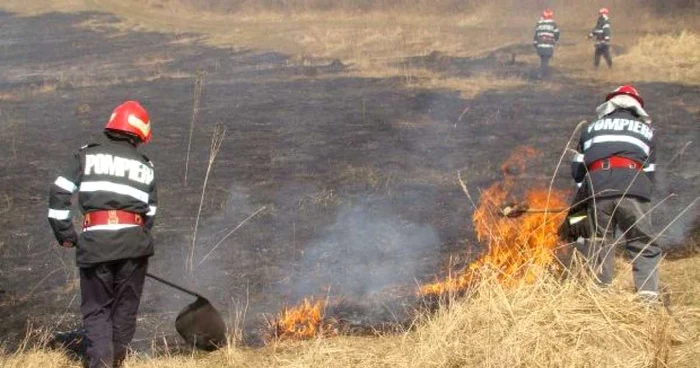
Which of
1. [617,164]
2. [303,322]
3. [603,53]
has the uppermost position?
[603,53]

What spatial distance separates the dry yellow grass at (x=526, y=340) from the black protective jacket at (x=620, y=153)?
98 cm

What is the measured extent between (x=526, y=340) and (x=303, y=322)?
2552 mm

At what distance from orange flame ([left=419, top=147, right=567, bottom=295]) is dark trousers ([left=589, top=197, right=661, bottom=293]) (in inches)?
15.1

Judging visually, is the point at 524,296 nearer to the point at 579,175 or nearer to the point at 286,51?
the point at 579,175

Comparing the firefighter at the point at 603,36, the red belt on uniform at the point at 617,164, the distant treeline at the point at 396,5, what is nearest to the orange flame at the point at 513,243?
the red belt on uniform at the point at 617,164

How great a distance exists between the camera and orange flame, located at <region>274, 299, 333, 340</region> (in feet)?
20.9

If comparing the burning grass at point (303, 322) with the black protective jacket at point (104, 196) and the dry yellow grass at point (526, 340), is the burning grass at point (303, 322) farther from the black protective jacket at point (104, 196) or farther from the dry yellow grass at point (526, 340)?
the black protective jacket at point (104, 196)

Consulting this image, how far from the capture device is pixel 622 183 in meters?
6.00

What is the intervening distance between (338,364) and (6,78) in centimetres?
2203

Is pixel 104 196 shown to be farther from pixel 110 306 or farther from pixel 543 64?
pixel 543 64

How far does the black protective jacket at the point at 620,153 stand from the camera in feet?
19.7

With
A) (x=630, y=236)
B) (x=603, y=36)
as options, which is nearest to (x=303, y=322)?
(x=630, y=236)

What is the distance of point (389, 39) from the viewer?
28.6 meters

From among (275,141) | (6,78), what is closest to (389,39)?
(6,78)
